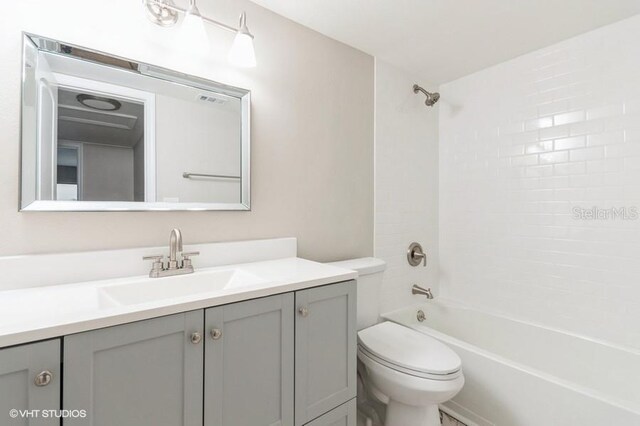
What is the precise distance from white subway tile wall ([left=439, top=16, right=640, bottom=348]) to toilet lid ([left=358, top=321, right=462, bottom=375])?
98 centimetres

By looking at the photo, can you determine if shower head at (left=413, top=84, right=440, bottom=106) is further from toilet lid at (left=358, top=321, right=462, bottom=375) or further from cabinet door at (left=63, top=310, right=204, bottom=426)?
cabinet door at (left=63, top=310, right=204, bottom=426)

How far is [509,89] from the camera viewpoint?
2.15 meters

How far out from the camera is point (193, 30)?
48.6 inches

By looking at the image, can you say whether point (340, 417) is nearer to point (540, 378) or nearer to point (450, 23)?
point (540, 378)

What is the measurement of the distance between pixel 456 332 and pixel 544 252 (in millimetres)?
857

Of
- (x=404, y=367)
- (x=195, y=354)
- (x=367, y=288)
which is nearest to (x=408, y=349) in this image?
(x=404, y=367)

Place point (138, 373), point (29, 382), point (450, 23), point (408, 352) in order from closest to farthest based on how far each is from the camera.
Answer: point (29, 382) < point (138, 373) < point (408, 352) < point (450, 23)

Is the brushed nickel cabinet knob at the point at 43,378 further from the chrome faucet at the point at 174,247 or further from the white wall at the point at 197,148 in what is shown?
the white wall at the point at 197,148

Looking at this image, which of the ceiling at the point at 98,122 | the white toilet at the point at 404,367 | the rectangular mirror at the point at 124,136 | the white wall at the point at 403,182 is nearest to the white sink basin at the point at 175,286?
the rectangular mirror at the point at 124,136

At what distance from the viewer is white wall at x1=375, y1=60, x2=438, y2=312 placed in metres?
2.13

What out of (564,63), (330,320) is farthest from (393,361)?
(564,63)

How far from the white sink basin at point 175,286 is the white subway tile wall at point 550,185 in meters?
1.90

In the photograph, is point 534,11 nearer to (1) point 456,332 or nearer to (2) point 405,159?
(2) point 405,159

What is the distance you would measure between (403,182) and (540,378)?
4.58 feet
